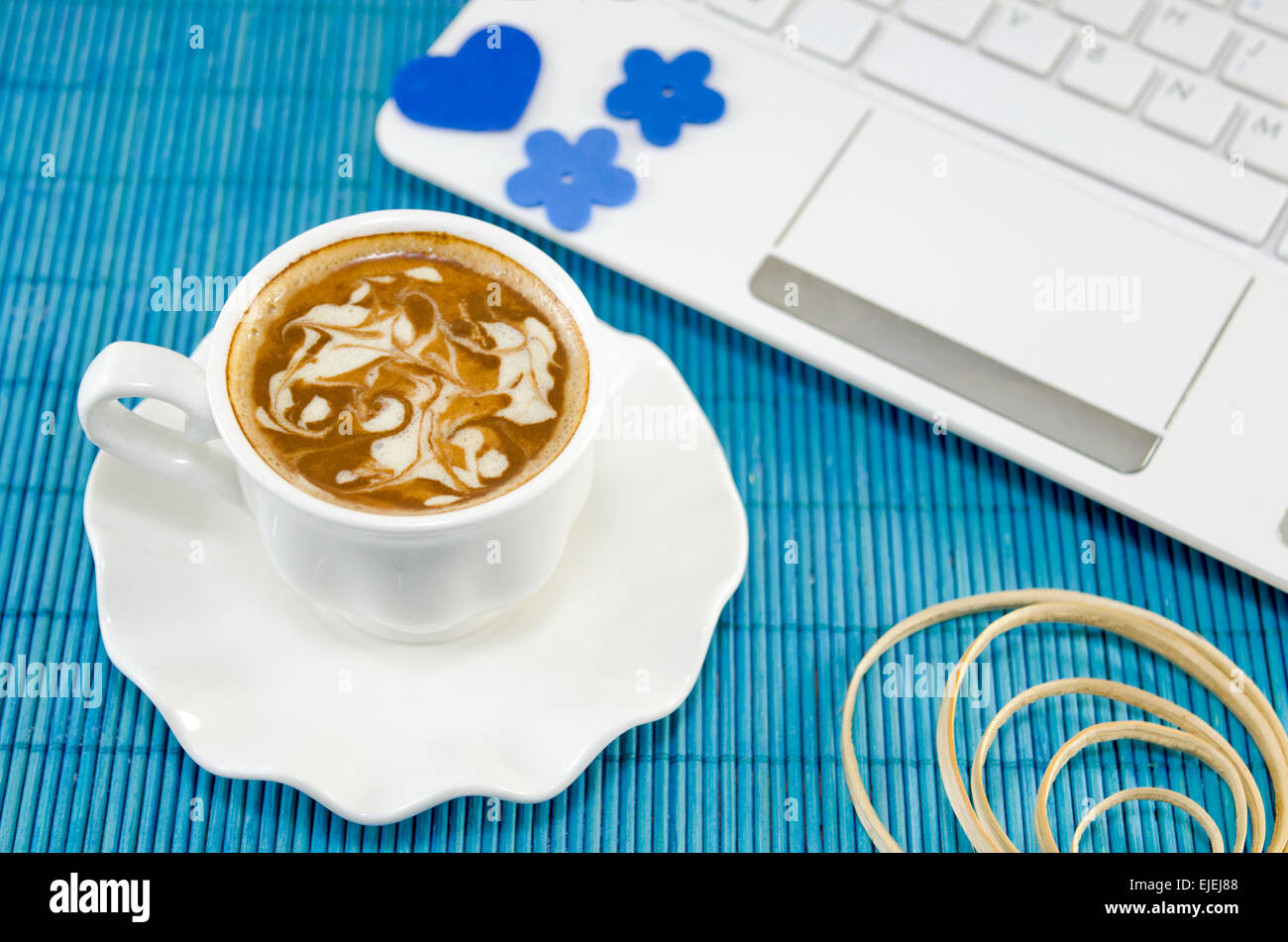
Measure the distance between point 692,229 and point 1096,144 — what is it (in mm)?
316

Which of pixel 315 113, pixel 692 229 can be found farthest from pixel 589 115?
pixel 315 113

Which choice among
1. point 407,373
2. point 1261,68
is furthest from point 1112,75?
point 407,373

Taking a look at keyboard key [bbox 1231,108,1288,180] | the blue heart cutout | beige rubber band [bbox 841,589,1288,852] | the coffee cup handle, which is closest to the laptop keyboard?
keyboard key [bbox 1231,108,1288,180]

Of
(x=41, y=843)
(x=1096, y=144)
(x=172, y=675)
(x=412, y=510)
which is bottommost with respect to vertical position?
(x=41, y=843)

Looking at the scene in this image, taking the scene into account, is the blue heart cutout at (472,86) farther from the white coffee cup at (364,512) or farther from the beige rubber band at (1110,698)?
the beige rubber band at (1110,698)

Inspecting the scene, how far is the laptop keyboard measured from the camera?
3.02ft

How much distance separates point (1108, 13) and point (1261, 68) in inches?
4.8

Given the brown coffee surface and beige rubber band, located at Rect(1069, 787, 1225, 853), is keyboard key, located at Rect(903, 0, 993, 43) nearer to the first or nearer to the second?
the brown coffee surface

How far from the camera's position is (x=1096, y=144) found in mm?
937

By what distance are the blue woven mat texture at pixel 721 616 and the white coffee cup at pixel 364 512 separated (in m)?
0.15

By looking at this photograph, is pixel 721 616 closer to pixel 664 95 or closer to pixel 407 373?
pixel 407 373

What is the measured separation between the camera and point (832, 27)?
98 centimetres
